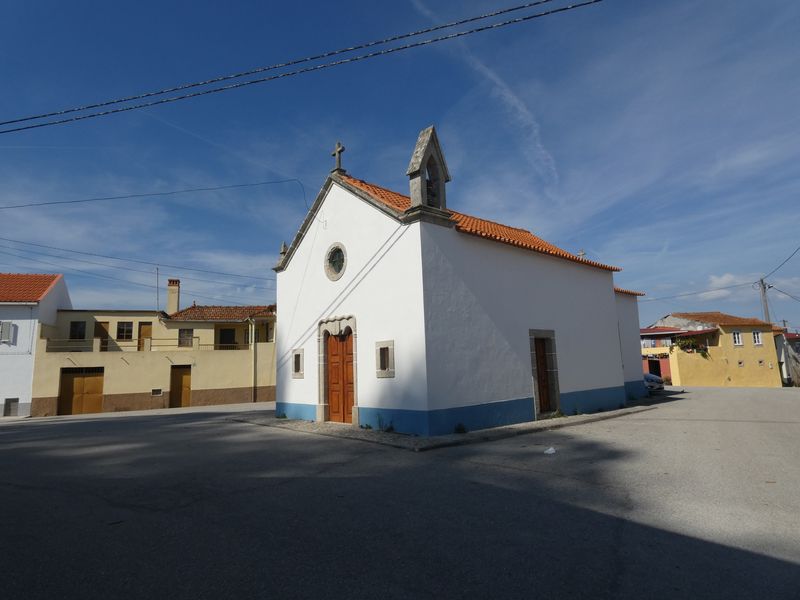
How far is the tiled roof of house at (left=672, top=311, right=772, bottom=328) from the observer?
34.1 meters

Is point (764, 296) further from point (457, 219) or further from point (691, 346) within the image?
point (457, 219)

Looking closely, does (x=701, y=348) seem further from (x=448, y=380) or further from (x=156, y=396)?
(x=156, y=396)

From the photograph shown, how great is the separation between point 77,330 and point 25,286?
12.4ft

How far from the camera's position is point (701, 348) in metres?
33.6

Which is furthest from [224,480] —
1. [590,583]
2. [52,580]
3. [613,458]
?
[613,458]

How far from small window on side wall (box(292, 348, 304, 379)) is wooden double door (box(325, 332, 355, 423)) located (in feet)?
4.32

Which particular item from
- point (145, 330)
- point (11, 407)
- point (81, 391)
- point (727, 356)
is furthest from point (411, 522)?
point (727, 356)

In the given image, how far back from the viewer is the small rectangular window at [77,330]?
28.6 meters

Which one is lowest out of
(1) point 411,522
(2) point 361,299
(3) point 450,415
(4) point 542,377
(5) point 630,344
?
(1) point 411,522

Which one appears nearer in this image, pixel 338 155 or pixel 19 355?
pixel 338 155

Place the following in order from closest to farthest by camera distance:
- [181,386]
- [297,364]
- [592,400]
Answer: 1. [297,364]
2. [592,400]
3. [181,386]

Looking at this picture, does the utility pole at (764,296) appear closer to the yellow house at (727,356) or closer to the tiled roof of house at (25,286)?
the yellow house at (727,356)

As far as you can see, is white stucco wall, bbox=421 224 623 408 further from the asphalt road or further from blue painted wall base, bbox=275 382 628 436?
the asphalt road

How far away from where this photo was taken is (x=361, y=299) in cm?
1209
